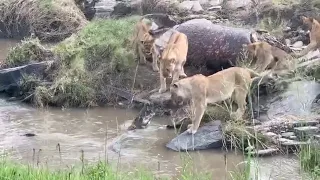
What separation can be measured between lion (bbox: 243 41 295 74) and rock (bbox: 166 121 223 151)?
6.15ft

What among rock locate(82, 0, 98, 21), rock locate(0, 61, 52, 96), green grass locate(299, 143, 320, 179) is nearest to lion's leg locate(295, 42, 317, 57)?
rock locate(0, 61, 52, 96)

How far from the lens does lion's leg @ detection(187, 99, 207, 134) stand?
9078 millimetres

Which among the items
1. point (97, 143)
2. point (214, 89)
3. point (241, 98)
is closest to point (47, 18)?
point (97, 143)

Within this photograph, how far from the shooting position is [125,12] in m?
17.3

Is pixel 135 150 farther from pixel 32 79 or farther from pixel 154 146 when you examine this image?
pixel 32 79

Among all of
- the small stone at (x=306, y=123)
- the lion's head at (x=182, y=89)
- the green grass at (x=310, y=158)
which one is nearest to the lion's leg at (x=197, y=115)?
the lion's head at (x=182, y=89)

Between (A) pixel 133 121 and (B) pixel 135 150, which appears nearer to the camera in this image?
(B) pixel 135 150

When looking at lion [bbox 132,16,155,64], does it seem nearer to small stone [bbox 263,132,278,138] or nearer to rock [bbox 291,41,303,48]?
rock [bbox 291,41,303,48]

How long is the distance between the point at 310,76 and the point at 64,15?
8.91 m

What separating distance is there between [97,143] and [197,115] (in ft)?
4.65

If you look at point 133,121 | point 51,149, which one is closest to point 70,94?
point 133,121

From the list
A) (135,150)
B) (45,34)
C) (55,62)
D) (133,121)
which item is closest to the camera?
(135,150)

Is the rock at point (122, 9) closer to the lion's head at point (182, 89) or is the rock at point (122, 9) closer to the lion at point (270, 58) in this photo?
the lion at point (270, 58)

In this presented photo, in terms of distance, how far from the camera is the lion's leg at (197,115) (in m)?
9.08
